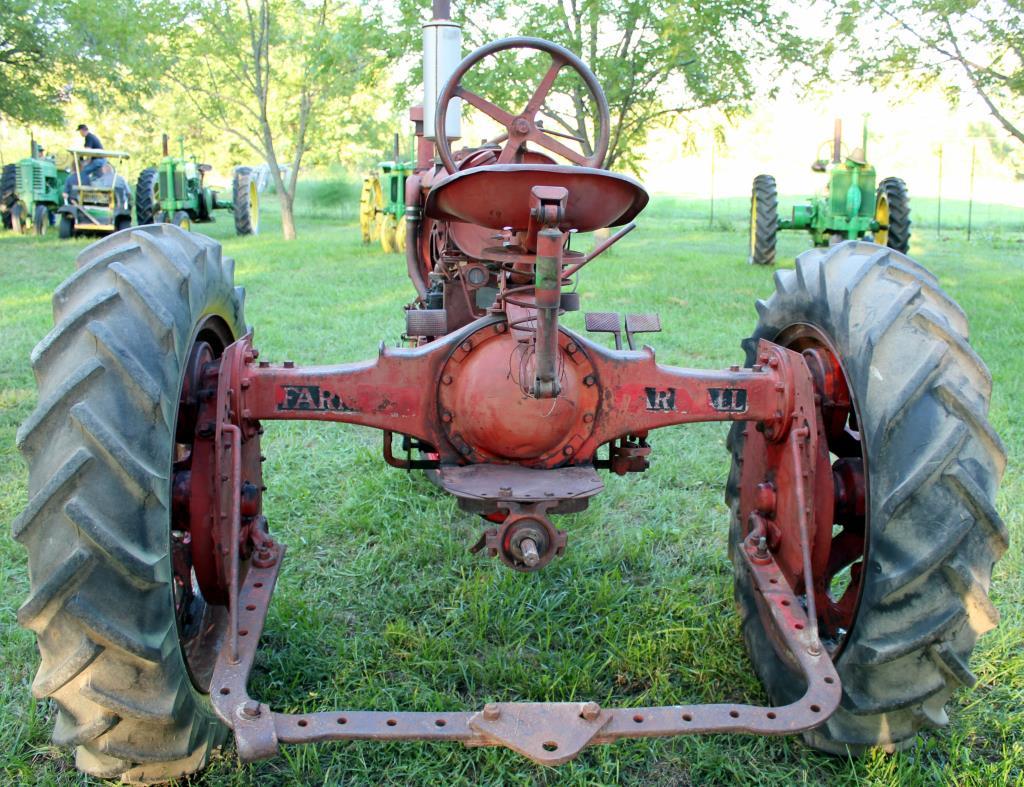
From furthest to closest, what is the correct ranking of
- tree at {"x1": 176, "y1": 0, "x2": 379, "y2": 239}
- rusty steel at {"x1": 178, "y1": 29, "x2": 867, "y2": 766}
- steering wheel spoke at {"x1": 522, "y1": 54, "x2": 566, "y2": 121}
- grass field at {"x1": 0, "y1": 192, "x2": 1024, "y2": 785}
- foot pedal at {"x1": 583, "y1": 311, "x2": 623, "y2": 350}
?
tree at {"x1": 176, "y1": 0, "x2": 379, "y2": 239}
foot pedal at {"x1": 583, "y1": 311, "x2": 623, "y2": 350}
steering wheel spoke at {"x1": 522, "y1": 54, "x2": 566, "y2": 121}
grass field at {"x1": 0, "y1": 192, "x2": 1024, "y2": 785}
rusty steel at {"x1": 178, "y1": 29, "x2": 867, "y2": 766}

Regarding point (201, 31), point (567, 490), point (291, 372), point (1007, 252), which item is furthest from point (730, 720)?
point (201, 31)

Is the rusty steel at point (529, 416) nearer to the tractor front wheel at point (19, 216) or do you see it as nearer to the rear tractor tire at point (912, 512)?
the rear tractor tire at point (912, 512)

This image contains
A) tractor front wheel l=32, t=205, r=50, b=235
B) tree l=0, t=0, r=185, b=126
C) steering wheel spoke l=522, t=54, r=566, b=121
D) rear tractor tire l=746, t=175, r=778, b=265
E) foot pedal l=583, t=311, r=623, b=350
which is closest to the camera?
steering wheel spoke l=522, t=54, r=566, b=121

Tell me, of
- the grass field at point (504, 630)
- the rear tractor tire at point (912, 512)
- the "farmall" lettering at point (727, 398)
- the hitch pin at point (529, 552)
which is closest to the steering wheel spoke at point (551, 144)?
the "farmall" lettering at point (727, 398)

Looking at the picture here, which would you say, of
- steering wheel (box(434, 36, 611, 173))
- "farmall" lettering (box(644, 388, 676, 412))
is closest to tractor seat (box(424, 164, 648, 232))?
steering wheel (box(434, 36, 611, 173))

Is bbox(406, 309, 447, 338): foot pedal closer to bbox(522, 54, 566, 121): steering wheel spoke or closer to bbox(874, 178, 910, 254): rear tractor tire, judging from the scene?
bbox(522, 54, 566, 121): steering wheel spoke

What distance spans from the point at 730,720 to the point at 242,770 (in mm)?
1309

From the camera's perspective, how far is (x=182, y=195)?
1753cm

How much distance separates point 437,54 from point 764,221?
10617 mm

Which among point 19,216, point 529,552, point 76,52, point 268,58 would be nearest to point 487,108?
point 529,552

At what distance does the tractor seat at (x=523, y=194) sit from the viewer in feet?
7.51

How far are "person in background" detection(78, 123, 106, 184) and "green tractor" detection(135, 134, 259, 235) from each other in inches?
44.7

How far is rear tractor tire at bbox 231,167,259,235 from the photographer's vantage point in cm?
1855

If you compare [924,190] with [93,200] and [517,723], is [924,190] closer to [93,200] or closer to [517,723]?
[93,200]
